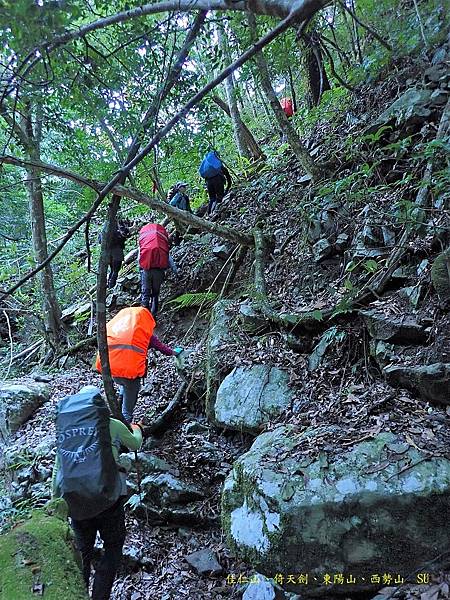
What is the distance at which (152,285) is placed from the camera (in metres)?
8.66

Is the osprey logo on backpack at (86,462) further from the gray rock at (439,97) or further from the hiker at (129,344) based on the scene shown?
the gray rock at (439,97)

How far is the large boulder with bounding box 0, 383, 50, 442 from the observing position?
7254mm

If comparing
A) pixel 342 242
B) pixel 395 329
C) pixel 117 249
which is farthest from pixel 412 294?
pixel 117 249

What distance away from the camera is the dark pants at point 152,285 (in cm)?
859

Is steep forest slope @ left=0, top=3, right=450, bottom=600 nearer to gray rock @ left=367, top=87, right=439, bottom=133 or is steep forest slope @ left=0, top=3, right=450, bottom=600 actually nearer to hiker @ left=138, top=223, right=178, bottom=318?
gray rock @ left=367, top=87, right=439, bottom=133

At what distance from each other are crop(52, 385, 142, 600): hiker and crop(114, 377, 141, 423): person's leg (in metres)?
1.89

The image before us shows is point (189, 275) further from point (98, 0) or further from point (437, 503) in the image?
point (437, 503)

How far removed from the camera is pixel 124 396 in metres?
5.60

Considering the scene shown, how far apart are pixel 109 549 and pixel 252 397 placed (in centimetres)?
202

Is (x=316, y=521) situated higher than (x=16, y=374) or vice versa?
(x=16, y=374)

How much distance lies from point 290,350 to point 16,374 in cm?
710

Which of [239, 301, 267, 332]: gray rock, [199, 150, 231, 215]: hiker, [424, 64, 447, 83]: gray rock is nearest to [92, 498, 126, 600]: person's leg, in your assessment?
[239, 301, 267, 332]: gray rock

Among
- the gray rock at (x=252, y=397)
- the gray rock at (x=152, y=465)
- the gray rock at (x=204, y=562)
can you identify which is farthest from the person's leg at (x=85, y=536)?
the gray rock at (x=252, y=397)

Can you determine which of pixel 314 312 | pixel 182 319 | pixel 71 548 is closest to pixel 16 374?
pixel 182 319
